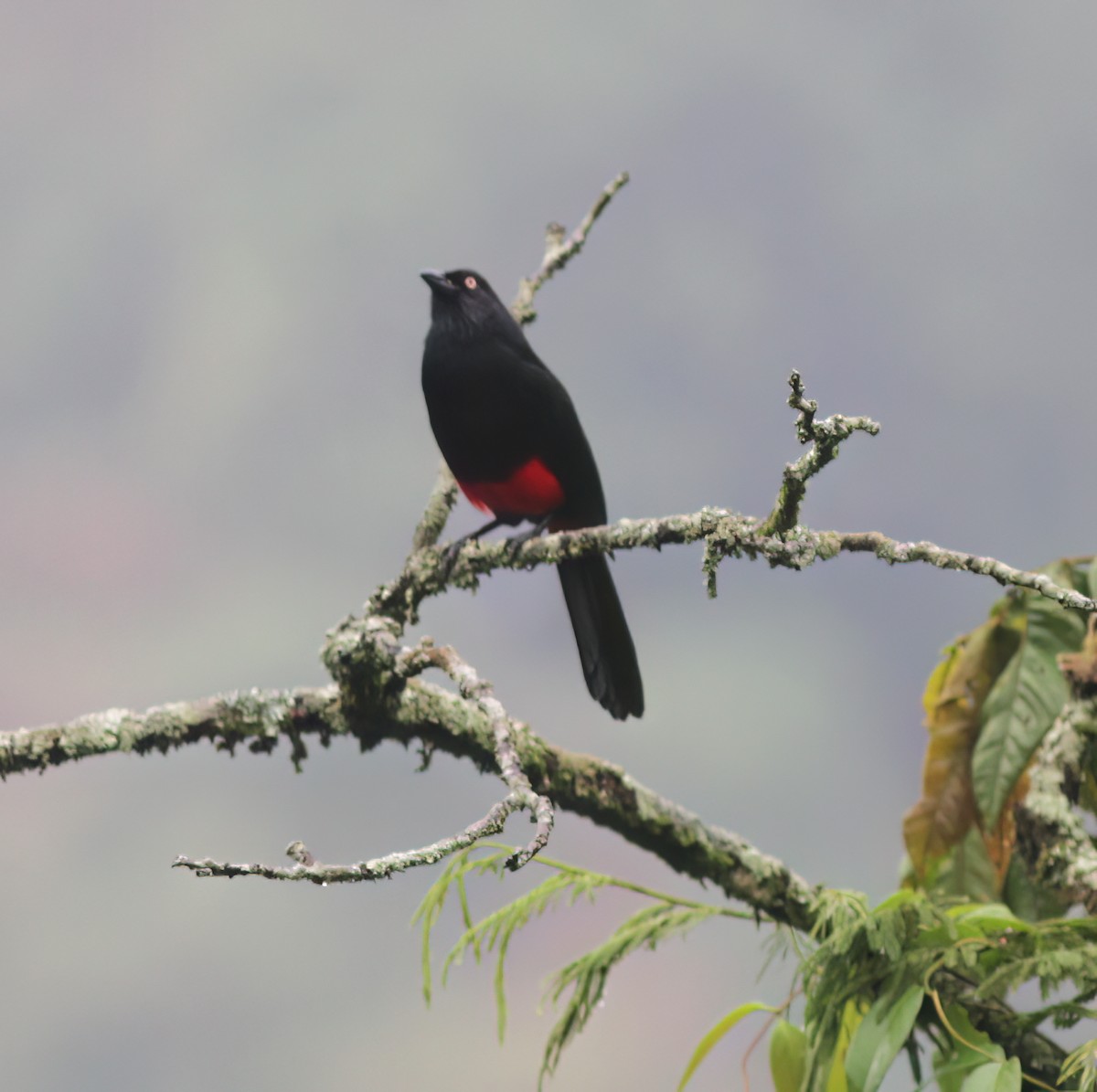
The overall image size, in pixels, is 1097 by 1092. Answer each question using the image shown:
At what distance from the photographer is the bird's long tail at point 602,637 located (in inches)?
133

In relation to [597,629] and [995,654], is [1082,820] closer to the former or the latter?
[995,654]

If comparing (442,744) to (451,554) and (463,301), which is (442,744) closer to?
(451,554)

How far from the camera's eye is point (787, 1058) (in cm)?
255

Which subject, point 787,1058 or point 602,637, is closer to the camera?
point 787,1058

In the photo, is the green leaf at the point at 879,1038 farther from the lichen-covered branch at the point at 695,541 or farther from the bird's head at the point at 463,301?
the bird's head at the point at 463,301

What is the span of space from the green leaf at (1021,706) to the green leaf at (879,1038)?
0.58m

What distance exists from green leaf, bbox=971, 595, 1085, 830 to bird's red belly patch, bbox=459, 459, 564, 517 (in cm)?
125

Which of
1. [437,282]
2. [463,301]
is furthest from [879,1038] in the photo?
[437,282]

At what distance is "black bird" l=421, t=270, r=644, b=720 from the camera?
345cm

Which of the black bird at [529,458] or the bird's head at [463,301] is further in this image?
the bird's head at [463,301]

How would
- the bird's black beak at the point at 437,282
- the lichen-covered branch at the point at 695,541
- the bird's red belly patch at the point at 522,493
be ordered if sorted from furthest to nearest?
the bird's black beak at the point at 437,282 < the bird's red belly patch at the point at 522,493 < the lichen-covered branch at the point at 695,541

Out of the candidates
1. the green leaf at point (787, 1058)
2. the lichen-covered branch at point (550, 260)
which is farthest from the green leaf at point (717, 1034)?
the lichen-covered branch at point (550, 260)

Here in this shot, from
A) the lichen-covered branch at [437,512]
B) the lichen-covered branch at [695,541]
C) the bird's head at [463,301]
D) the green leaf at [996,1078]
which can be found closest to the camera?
the lichen-covered branch at [695,541]

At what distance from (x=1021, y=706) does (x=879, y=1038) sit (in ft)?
2.76
